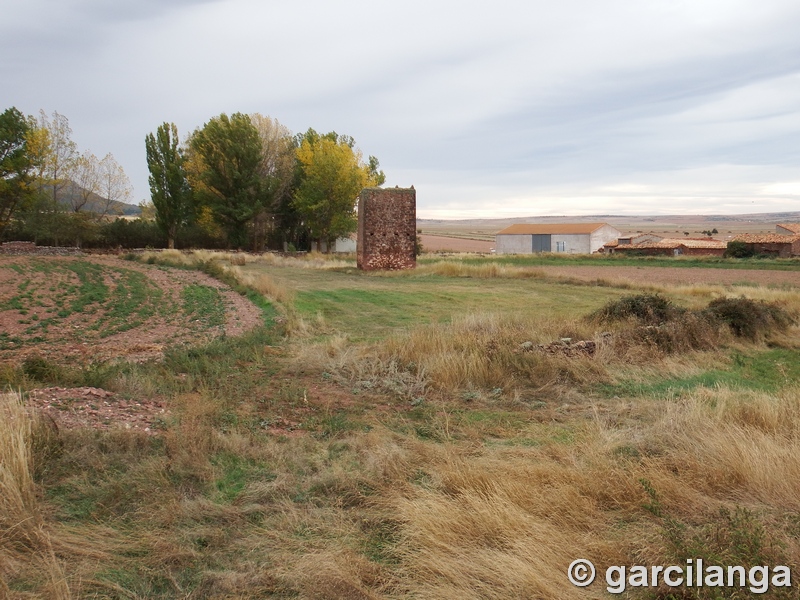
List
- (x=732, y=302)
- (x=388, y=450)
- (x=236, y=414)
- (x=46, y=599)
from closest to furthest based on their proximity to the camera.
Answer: (x=46, y=599)
(x=388, y=450)
(x=236, y=414)
(x=732, y=302)

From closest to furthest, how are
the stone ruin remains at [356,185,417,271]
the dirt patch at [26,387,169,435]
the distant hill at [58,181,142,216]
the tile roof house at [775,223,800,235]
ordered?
the dirt patch at [26,387,169,435] < the stone ruin remains at [356,185,417,271] < the tile roof house at [775,223,800,235] < the distant hill at [58,181,142,216]

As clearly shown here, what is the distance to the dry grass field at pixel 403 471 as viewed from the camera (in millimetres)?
3330

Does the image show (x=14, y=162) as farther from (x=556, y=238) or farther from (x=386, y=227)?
(x=556, y=238)

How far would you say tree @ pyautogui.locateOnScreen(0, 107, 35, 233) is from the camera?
4206cm

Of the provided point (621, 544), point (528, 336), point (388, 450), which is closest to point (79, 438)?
point (388, 450)

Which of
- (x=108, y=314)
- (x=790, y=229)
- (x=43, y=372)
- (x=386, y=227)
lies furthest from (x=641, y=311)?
(x=790, y=229)

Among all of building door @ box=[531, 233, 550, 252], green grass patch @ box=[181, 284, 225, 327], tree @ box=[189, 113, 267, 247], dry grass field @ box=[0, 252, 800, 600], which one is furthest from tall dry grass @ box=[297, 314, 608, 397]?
building door @ box=[531, 233, 550, 252]

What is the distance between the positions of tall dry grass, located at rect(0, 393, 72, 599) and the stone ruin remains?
89.4 ft

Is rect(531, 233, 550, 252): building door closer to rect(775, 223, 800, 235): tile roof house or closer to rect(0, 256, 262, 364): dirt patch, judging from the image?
rect(775, 223, 800, 235): tile roof house

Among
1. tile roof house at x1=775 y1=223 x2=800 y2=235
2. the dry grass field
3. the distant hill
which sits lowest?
the dry grass field

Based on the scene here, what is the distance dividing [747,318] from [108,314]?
48.3 feet

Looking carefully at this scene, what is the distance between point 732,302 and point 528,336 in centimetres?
541

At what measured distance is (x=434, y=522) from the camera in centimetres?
376

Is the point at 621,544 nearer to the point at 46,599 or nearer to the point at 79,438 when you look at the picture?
the point at 46,599
